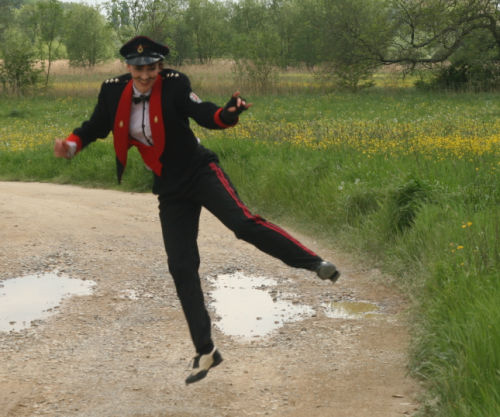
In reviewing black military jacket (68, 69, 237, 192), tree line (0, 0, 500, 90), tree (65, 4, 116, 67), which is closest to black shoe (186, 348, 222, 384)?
black military jacket (68, 69, 237, 192)

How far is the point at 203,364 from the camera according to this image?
3748mm

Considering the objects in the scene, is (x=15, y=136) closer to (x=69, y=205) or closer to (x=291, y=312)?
(x=69, y=205)

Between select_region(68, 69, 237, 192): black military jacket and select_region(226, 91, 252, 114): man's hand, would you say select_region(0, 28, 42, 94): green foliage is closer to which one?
select_region(68, 69, 237, 192): black military jacket

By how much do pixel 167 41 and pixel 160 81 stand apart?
33839 mm

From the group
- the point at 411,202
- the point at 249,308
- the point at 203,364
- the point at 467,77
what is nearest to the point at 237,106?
the point at 203,364

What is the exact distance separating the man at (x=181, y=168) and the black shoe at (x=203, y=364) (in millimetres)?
12

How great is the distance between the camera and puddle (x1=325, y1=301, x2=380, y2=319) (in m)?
5.27

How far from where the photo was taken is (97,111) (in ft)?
14.1

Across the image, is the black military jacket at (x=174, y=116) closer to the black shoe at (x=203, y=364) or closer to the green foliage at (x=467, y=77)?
the black shoe at (x=203, y=364)

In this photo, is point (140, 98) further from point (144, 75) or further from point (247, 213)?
point (247, 213)

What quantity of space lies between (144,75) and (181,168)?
23.8 inches

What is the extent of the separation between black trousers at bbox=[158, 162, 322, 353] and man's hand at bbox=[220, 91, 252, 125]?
0.44m

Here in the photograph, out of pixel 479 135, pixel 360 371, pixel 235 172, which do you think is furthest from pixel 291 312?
pixel 479 135

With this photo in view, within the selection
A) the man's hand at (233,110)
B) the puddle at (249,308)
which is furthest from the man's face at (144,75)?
the puddle at (249,308)
